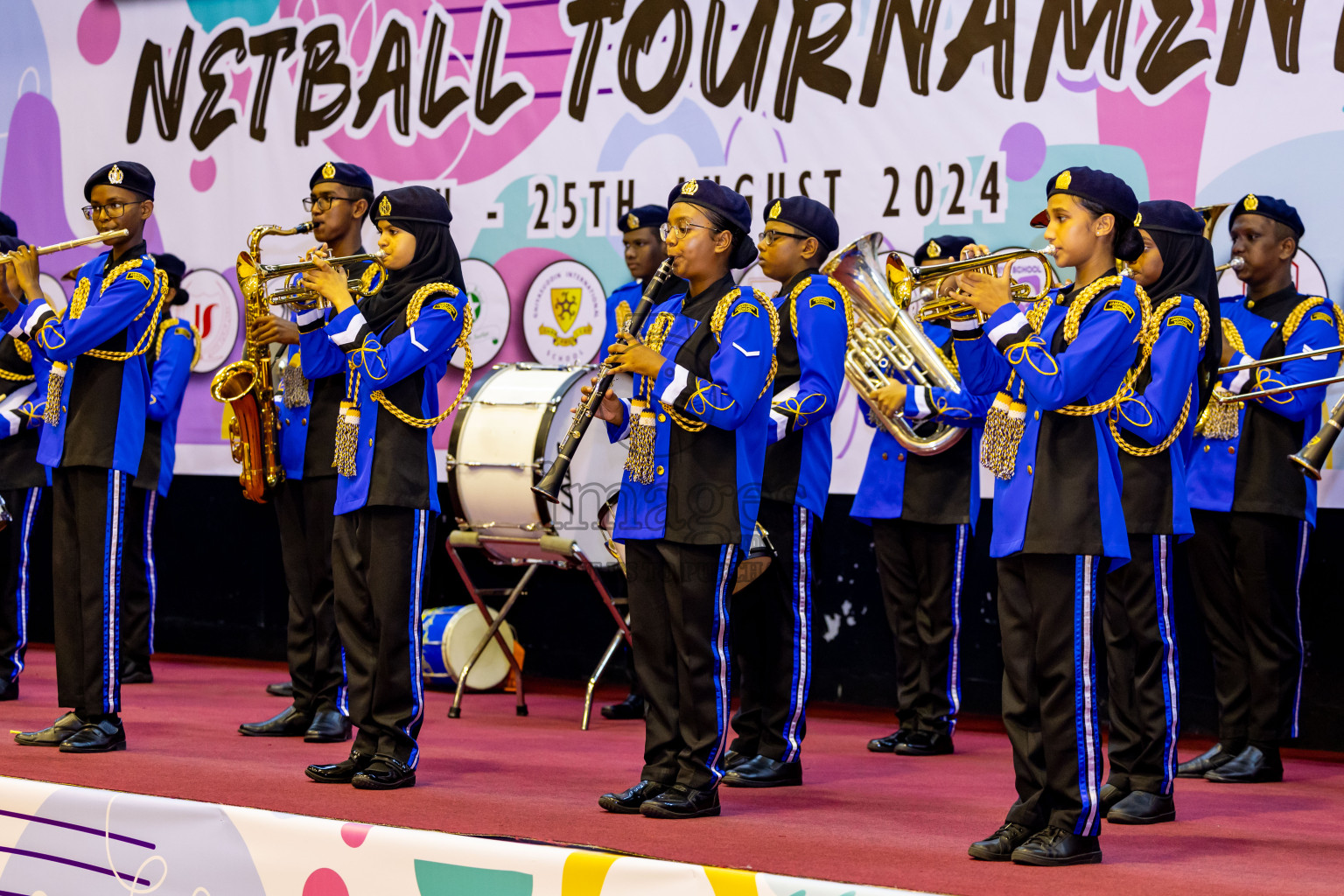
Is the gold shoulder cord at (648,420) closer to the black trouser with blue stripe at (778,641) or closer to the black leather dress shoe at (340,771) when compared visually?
the black trouser with blue stripe at (778,641)

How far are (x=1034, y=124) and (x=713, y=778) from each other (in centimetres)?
332

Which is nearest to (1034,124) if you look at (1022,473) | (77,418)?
(1022,473)

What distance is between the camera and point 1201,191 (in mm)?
5758

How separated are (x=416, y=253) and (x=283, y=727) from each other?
196 centimetres

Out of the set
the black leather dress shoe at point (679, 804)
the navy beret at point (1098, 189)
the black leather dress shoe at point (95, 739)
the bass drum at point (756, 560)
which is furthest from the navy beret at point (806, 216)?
the black leather dress shoe at point (95, 739)

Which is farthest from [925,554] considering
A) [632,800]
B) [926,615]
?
[632,800]

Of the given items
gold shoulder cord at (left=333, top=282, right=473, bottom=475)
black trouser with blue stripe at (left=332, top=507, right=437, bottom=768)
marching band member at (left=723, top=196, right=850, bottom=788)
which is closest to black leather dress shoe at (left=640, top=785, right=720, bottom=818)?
marching band member at (left=723, top=196, right=850, bottom=788)

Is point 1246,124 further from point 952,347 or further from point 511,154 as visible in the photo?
point 511,154

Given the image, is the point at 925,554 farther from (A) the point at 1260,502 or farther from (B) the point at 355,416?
(B) the point at 355,416

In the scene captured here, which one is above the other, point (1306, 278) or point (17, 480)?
point (1306, 278)

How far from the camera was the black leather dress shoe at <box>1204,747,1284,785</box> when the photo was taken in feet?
16.1

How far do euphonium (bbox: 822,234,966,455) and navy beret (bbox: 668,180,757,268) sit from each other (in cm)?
78

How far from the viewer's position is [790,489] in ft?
15.7

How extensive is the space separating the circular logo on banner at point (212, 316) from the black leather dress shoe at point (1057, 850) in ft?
17.8
